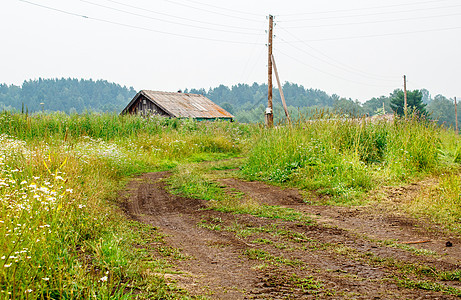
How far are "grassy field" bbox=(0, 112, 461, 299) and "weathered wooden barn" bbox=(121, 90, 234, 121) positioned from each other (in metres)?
11.8

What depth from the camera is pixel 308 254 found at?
4.48 m

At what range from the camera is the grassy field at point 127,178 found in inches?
129

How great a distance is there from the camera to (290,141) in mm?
10602

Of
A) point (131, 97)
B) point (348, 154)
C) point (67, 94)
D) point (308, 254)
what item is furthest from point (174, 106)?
point (131, 97)

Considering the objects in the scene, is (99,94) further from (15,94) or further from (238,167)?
(238,167)

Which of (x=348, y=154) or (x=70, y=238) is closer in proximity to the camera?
(x=70, y=238)

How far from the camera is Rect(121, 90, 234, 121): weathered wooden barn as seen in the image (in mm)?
29625

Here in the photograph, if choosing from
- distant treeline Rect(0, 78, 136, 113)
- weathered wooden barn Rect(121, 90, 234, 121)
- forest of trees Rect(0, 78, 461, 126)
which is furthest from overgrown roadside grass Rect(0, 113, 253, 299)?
distant treeline Rect(0, 78, 136, 113)

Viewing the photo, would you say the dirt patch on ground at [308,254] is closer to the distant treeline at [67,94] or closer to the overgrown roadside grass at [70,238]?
the overgrown roadside grass at [70,238]

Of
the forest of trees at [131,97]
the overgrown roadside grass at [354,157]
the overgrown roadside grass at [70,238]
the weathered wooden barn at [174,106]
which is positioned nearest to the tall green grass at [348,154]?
the overgrown roadside grass at [354,157]

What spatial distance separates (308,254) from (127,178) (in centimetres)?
805

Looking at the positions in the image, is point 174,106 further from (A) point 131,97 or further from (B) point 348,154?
(A) point 131,97

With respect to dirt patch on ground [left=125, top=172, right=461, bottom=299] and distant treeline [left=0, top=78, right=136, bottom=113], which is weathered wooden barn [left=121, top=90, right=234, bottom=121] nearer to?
dirt patch on ground [left=125, top=172, right=461, bottom=299]

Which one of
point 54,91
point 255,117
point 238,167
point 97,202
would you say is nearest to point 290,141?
point 238,167
